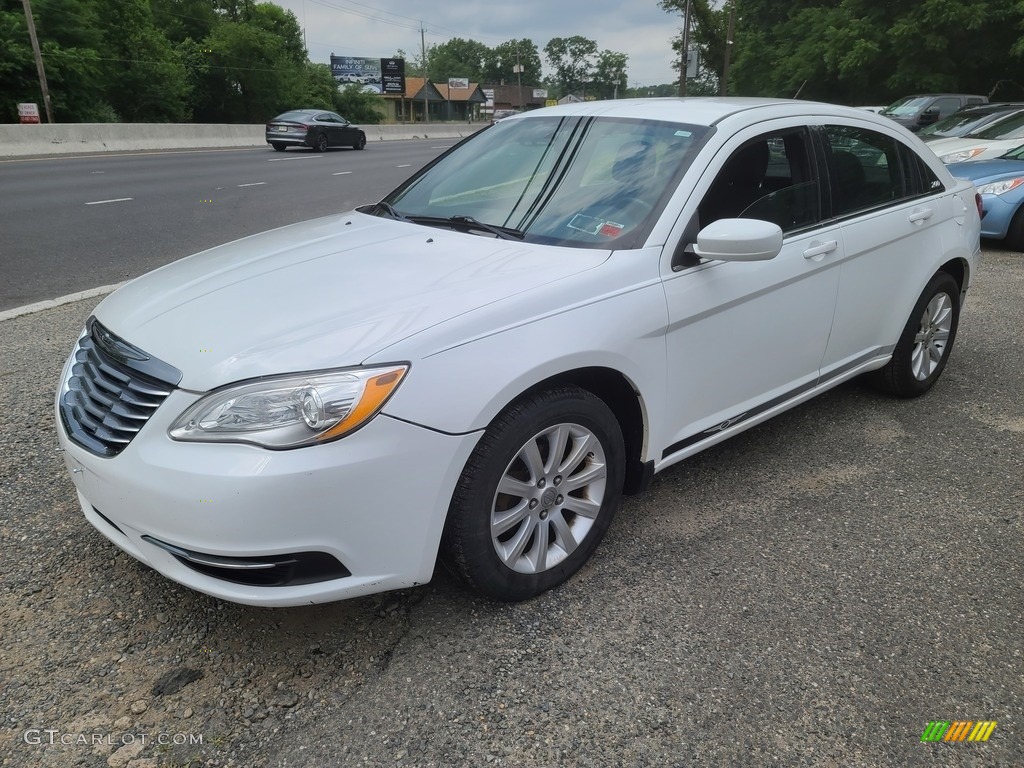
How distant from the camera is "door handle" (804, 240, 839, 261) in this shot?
3.33 m

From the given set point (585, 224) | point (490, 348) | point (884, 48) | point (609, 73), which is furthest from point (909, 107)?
point (609, 73)

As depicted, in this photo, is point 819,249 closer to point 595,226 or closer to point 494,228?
point 595,226

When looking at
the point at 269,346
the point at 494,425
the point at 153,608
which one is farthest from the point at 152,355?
the point at 494,425

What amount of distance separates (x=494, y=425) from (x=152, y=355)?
105 cm

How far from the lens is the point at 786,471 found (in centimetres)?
360

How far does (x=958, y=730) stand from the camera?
214cm

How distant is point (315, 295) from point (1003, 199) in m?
8.93

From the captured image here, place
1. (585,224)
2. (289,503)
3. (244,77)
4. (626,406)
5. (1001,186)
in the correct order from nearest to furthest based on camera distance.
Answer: (289,503) < (626,406) < (585,224) < (1001,186) < (244,77)

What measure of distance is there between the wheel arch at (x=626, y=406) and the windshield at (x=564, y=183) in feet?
1.61

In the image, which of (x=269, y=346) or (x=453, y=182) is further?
(x=453, y=182)

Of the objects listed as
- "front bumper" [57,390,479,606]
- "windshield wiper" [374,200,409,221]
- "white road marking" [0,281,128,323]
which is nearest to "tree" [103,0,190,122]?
"white road marking" [0,281,128,323]

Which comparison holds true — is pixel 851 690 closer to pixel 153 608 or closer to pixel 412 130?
pixel 153 608

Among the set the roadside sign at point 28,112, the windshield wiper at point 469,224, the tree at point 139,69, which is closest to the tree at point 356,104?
the tree at point 139,69

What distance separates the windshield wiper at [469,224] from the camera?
9.71ft
